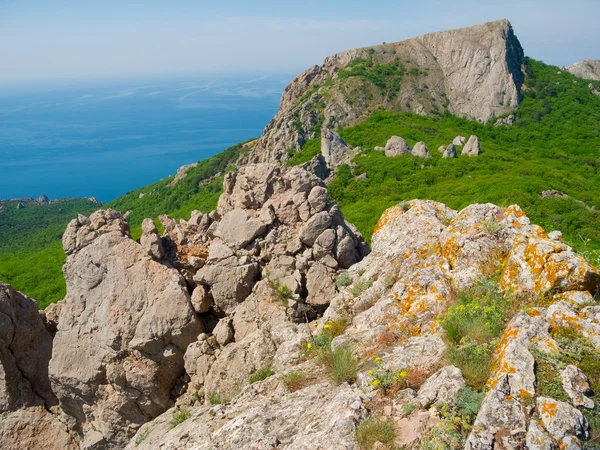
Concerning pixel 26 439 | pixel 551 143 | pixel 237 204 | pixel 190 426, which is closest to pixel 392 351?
pixel 190 426

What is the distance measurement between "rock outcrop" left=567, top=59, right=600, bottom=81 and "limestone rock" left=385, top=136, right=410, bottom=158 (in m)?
62.0

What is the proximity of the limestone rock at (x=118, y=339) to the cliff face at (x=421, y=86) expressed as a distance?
54568 millimetres

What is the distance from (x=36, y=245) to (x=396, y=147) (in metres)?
57.3

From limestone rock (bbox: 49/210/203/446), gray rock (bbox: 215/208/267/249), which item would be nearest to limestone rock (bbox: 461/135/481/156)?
gray rock (bbox: 215/208/267/249)

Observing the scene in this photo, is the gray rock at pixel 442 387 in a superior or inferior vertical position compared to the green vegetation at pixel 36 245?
→ superior

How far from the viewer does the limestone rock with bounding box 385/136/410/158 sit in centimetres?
5351

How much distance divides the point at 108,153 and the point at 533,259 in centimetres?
21321

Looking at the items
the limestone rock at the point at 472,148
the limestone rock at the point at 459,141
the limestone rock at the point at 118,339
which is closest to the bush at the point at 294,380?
the limestone rock at the point at 118,339

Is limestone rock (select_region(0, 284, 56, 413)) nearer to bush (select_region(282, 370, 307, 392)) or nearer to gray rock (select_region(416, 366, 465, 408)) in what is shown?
bush (select_region(282, 370, 307, 392))

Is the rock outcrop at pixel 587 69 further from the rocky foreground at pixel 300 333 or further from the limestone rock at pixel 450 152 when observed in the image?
the rocky foreground at pixel 300 333

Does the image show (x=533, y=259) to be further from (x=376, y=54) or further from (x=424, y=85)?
(x=376, y=54)

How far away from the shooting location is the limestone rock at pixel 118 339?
432 inches

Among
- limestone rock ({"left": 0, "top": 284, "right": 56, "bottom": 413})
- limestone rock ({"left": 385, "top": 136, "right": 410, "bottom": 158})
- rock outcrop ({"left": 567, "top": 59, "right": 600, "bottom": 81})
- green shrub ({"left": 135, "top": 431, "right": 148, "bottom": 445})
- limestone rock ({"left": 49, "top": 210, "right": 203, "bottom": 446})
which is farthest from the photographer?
rock outcrop ({"left": 567, "top": 59, "right": 600, "bottom": 81})

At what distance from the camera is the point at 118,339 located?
11055 millimetres
